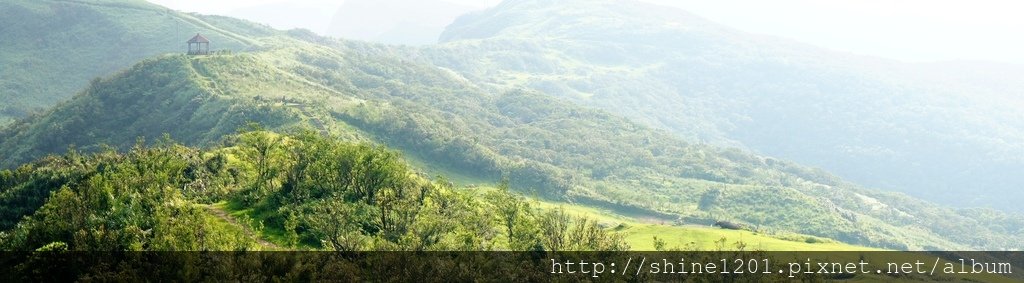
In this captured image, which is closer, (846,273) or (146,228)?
(146,228)

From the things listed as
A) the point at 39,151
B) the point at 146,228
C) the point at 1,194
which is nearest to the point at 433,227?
the point at 146,228

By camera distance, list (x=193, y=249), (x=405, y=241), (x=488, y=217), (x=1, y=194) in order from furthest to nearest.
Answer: (x=1, y=194)
(x=488, y=217)
(x=405, y=241)
(x=193, y=249)

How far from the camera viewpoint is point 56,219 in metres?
53.6

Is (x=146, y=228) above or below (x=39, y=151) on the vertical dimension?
above

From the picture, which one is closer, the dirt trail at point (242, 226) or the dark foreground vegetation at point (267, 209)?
the dark foreground vegetation at point (267, 209)

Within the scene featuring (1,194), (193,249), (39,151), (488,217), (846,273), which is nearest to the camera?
(193,249)

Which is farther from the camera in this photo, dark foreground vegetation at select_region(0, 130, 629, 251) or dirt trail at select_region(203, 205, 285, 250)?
dirt trail at select_region(203, 205, 285, 250)

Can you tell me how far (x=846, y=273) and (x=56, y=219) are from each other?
2754 inches

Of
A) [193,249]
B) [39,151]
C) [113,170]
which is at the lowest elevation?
[39,151]

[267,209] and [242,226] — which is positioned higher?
[242,226]

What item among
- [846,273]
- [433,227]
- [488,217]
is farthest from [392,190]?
[846,273]

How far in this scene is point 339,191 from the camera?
69.1 m

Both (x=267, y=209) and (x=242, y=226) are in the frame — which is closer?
(x=242, y=226)

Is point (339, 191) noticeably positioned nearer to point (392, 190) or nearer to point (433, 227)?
point (392, 190)
